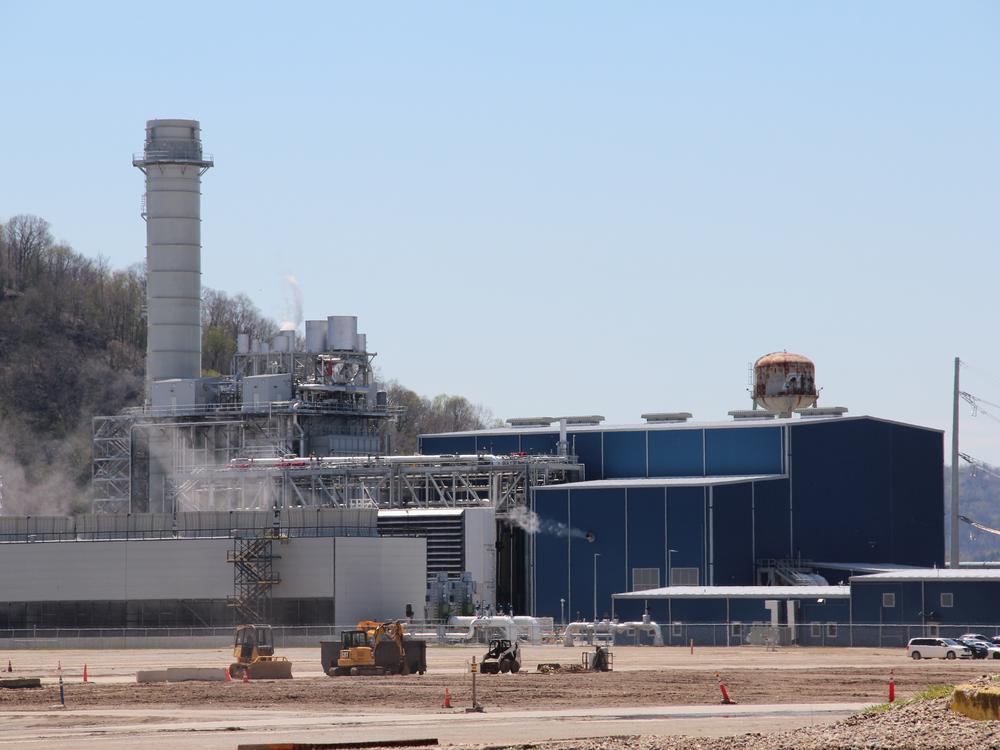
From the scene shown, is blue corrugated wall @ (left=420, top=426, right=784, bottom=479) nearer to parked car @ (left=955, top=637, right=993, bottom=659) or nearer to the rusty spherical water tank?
the rusty spherical water tank

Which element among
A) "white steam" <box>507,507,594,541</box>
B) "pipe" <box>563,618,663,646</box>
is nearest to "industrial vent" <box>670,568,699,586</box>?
"white steam" <box>507,507,594,541</box>

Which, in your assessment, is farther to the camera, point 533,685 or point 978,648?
point 978,648

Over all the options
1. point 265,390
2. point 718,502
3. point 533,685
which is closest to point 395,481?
point 265,390

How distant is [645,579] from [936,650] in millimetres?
27702

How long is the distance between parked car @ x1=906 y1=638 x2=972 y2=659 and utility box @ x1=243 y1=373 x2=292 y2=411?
53153mm

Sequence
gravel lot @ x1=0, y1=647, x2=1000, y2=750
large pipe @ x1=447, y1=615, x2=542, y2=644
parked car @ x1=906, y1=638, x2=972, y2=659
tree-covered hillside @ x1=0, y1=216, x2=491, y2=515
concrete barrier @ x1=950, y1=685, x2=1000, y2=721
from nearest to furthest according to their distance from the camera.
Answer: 1. concrete barrier @ x1=950, y1=685, x2=1000, y2=721
2. gravel lot @ x1=0, y1=647, x2=1000, y2=750
3. parked car @ x1=906, y1=638, x2=972, y2=659
4. large pipe @ x1=447, y1=615, x2=542, y2=644
5. tree-covered hillside @ x1=0, y1=216, x2=491, y2=515

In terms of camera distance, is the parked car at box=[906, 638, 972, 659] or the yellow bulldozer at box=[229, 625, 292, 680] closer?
the yellow bulldozer at box=[229, 625, 292, 680]

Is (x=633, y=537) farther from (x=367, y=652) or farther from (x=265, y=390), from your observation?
(x=367, y=652)

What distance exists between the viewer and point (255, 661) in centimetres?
6147

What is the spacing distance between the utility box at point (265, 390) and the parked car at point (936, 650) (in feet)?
174

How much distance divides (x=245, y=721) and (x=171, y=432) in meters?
80.2

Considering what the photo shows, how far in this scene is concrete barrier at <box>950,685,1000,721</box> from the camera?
92.4 feet

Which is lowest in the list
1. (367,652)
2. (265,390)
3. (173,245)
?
(367,652)

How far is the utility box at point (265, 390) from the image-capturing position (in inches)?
4621
